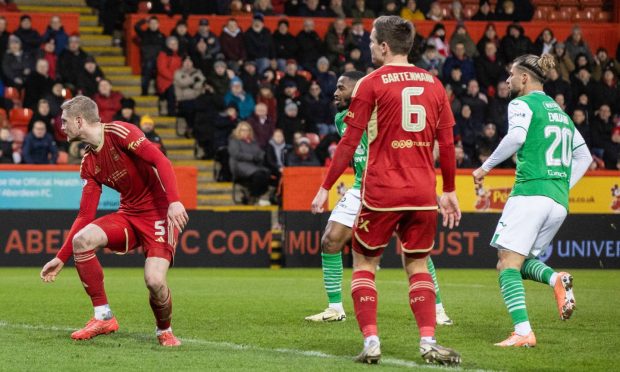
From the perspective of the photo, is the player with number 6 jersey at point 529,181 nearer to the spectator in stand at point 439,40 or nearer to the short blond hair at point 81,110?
the short blond hair at point 81,110

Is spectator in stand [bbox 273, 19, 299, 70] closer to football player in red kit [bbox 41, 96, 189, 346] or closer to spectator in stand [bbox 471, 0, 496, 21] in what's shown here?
spectator in stand [bbox 471, 0, 496, 21]

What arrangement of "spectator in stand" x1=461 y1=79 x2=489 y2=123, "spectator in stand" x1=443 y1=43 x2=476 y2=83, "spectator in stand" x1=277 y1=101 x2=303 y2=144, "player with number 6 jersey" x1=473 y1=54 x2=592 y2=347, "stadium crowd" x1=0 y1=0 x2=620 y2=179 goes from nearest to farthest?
"player with number 6 jersey" x1=473 y1=54 x2=592 y2=347, "stadium crowd" x1=0 y1=0 x2=620 y2=179, "spectator in stand" x1=277 y1=101 x2=303 y2=144, "spectator in stand" x1=461 y1=79 x2=489 y2=123, "spectator in stand" x1=443 y1=43 x2=476 y2=83

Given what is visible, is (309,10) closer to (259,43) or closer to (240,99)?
(259,43)

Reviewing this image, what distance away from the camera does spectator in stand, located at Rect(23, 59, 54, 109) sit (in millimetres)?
22505

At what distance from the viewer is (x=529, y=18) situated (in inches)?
1167

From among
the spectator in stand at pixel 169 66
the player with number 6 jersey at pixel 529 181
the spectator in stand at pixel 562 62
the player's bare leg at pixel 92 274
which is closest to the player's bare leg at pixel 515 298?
the player with number 6 jersey at pixel 529 181

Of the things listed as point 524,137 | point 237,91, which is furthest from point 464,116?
point 524,137

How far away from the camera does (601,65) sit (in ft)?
90.4

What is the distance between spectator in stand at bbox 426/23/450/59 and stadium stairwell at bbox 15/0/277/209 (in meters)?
6.00

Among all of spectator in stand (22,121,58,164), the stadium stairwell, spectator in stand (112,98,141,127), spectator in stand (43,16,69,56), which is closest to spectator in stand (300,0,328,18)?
the stadium stairwell

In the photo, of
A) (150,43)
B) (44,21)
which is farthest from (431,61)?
(44,21)

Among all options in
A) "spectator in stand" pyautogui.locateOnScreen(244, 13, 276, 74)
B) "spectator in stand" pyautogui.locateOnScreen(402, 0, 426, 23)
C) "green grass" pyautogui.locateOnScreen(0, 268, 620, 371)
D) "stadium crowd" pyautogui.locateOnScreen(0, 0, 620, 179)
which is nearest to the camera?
"green grass" pyautogui.locateOnScreen(0, 268, 620, 371)

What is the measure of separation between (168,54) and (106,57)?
2466 millimetres

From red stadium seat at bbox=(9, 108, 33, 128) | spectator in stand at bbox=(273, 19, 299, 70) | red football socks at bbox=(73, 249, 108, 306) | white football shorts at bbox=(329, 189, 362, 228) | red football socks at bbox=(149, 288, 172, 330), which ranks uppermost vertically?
spectator in stand at bbox=(273, 19, 299, 70)
